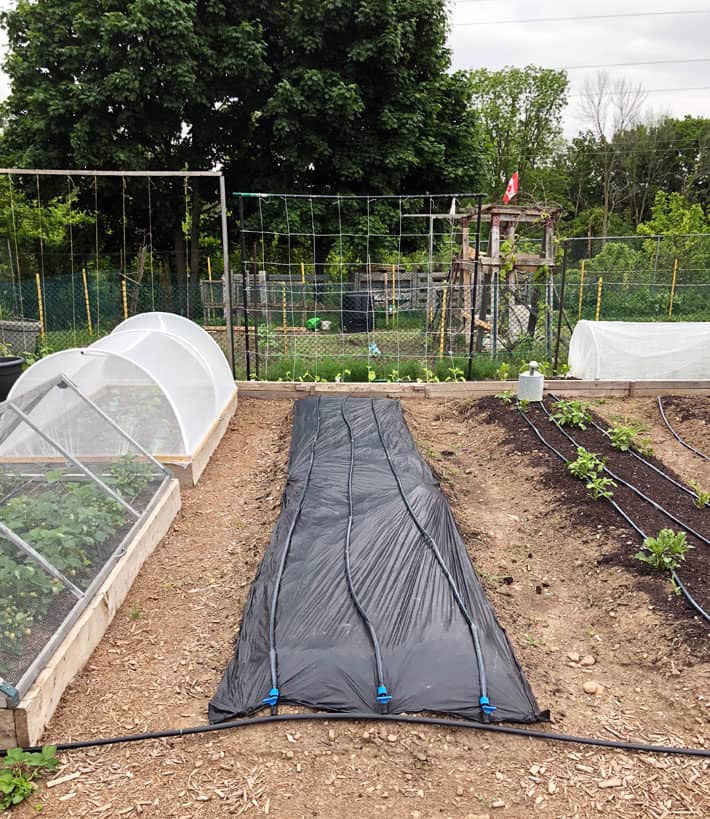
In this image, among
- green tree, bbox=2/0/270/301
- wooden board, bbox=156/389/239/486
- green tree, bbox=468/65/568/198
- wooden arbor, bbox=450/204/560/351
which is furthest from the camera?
green tree, bbox=468/65/568/198

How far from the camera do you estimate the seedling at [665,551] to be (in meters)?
4.22

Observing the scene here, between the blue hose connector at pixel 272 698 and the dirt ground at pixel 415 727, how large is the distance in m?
0.13

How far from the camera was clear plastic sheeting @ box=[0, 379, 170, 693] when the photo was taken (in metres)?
3.22

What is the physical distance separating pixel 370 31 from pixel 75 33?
6.49 metres

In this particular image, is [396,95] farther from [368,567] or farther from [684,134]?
[684,134]

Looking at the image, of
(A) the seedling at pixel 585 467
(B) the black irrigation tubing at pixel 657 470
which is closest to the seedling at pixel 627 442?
(B) the black irrigation tubing at pixel 657 470

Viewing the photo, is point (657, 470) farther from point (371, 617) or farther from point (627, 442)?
point (371, 617)

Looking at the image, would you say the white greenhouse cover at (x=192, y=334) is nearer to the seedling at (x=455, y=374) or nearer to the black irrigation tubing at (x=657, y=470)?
the seedling at (x=455, y=374)

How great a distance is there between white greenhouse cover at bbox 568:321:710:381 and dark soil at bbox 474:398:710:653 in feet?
7.68

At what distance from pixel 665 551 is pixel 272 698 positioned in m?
2.76

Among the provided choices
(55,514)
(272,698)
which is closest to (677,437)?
(272,698)

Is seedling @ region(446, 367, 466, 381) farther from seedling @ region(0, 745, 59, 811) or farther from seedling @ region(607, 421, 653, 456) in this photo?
seedling @ region(0, 745, 59, 811)

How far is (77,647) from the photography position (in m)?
3.44

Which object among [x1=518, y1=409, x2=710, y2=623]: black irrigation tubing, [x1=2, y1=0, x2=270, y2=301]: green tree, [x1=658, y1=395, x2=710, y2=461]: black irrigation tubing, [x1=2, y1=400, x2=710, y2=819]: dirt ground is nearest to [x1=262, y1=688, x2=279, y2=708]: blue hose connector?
[x1=2, y1=400, x2=710, y2=819]: dirt ground
